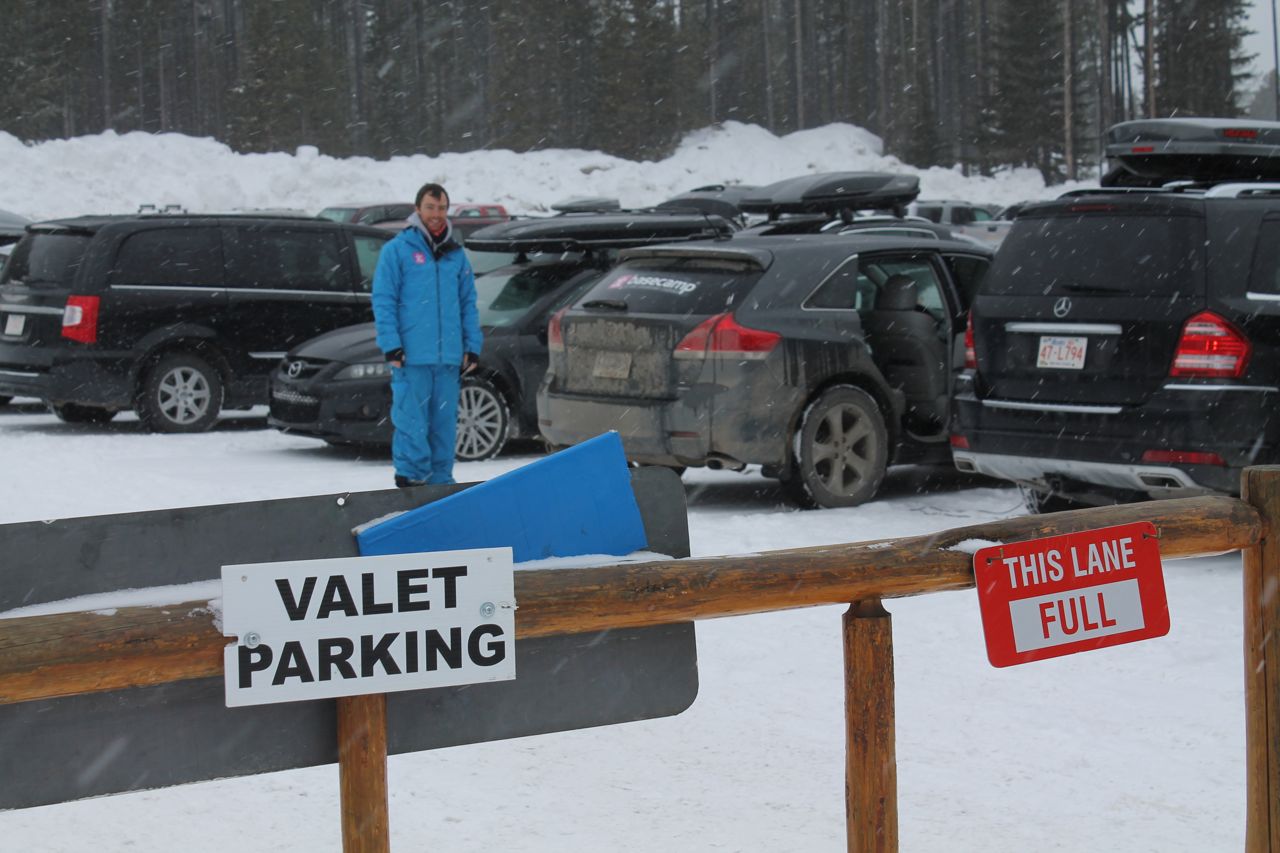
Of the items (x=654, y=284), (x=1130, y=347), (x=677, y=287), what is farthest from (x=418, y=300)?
(x=1130, y=347)

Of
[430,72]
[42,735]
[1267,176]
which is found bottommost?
[42,735]

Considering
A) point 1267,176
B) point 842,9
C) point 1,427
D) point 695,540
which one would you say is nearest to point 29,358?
point 1,427

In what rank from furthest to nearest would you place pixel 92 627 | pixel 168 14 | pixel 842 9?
pixel 842 9 < pixel 168 14 < pixel 92 627

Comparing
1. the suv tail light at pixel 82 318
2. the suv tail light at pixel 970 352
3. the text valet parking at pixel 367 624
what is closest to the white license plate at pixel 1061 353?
the suv tail light at pixel 970 352

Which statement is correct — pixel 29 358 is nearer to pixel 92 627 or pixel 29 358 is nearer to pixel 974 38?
pixel 92 627

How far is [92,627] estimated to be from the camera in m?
2.53

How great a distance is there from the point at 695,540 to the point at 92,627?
5781 millimetres

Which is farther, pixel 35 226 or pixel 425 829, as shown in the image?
pixel 35 226

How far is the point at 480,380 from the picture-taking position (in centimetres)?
1170

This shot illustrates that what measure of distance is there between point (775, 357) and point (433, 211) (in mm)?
2116

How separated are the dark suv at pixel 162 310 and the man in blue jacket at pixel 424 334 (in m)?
4.76

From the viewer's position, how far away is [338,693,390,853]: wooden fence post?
2.72 m

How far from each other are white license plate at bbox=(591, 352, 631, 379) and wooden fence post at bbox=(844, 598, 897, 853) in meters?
6.04

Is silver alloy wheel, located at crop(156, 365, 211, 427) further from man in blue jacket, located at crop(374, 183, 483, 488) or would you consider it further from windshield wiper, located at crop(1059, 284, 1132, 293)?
windshield wiper, located at crop(1059, 284, 1132, 293)
